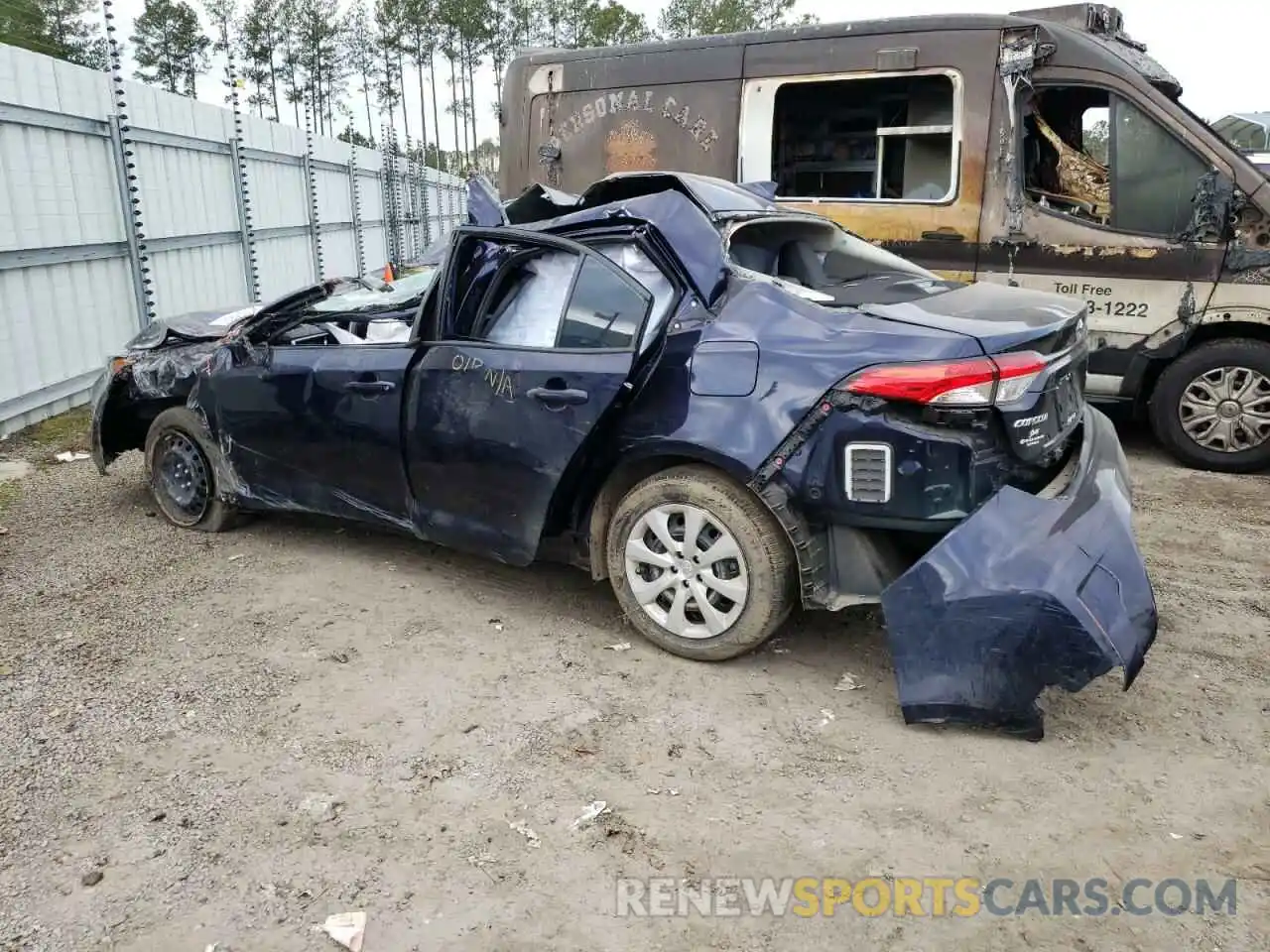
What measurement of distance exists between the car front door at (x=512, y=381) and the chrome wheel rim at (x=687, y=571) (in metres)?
0.38

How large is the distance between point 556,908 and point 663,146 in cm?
602

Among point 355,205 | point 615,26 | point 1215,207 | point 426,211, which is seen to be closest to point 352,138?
point 355,205

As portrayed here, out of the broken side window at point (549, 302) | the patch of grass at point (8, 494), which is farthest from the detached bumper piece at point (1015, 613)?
the patch of grass at point (8, 494)

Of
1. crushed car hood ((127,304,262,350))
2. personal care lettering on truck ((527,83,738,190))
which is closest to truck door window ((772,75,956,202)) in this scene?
personal care lettering on truck ((527,83,738,190))

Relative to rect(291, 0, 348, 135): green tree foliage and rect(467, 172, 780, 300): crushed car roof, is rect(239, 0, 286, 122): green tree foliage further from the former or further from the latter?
rect(467, 172, 780, 300): crushed car roof

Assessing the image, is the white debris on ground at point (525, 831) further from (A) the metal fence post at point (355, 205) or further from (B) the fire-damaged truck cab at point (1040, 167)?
(A) the metal fence post at point (355, 205)

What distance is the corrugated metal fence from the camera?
22.9ft

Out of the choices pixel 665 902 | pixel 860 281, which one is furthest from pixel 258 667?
pixel 860 281

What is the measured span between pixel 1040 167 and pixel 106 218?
7272mm

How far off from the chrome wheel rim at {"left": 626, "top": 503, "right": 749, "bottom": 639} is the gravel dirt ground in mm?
198

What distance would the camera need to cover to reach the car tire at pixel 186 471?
4.84 metres

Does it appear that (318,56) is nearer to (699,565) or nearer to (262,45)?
(262,45)

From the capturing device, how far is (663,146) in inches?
284

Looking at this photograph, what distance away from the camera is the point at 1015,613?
2836 millimetres
